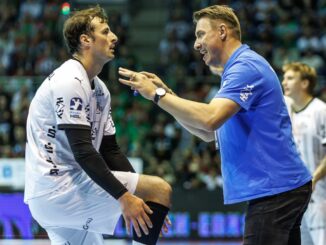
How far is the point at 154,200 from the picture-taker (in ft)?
14.9

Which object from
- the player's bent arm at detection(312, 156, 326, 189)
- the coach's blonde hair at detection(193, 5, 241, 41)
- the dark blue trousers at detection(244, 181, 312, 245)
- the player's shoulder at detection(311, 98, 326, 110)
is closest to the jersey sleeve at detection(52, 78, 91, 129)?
the coach's blonde hair at detection(193, 5, 241, 41)

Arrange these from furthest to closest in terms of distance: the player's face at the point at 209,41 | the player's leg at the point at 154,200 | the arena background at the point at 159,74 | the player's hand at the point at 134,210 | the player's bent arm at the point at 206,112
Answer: the arena background at the point at 159,74 → the player's leg at the point at 154,200 → the player's hand at the point at 134,210 → the player's face at the point at 209,41 → the player's bent arm at the point at 206,112

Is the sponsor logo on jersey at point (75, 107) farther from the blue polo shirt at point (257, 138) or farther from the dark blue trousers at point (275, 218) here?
the dark blue trousers at point (275, 218)

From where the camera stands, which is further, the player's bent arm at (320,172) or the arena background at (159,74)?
the arena background at (159,74)

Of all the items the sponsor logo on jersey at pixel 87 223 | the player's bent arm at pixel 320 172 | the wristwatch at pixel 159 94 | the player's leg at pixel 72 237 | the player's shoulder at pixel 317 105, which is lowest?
the player's leg at pixel 72 237

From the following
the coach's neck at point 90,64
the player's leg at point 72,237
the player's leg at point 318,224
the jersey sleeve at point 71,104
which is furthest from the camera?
the player's leg at point 318,224

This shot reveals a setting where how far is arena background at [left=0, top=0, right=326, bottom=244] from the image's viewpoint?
10289 millimetres

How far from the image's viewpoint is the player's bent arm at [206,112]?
12.5 ft

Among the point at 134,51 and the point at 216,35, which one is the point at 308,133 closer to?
the point at 216,35

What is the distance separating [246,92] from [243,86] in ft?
0.13

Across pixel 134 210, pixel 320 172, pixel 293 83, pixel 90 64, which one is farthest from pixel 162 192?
pixel 293 83

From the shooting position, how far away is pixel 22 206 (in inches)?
386

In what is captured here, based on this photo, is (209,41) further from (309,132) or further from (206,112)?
(309,132)

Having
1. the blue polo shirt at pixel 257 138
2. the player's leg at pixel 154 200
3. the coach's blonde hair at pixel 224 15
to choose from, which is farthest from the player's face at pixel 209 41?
the player's leg at pixel 154 200
